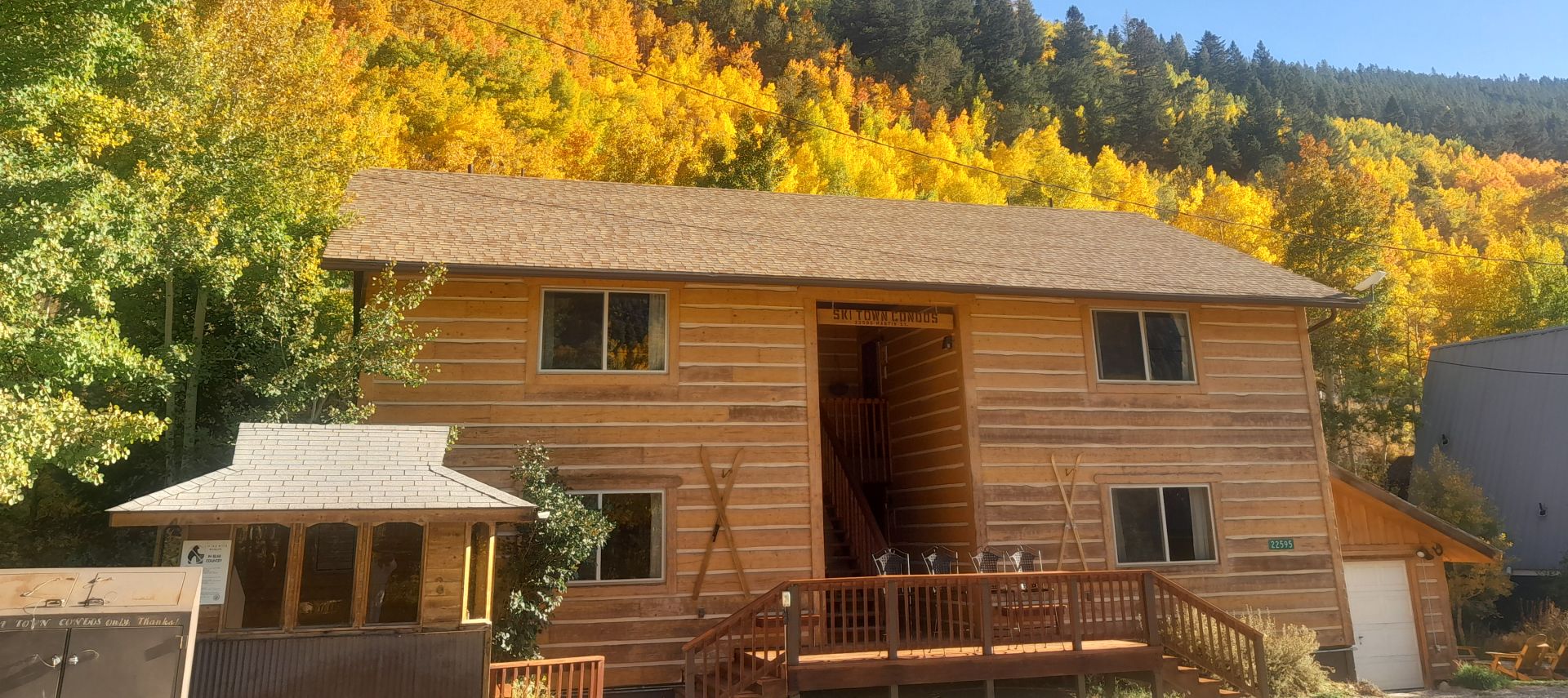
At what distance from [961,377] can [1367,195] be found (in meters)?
30.6

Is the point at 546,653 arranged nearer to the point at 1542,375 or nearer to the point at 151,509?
the point at 151,509

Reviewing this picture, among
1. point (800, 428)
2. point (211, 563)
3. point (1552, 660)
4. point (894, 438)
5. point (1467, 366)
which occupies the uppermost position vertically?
point (1467, 366)

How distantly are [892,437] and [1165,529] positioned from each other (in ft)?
15.1

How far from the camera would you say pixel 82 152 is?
40.5ft

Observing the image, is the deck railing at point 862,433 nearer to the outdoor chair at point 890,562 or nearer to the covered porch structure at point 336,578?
the outdoor chair at point 890,562

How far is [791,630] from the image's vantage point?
35.2 ft

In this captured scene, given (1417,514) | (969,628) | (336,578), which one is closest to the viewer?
(336,578)

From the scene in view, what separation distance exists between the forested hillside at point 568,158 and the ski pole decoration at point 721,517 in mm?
3934

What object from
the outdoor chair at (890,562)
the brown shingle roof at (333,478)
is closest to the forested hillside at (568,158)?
the brown shingle roof at (333,478)

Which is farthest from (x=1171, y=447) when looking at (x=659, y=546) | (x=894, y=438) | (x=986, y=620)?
(x=659, y=546)

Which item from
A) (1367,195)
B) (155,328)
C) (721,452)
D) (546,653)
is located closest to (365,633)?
(546,653)

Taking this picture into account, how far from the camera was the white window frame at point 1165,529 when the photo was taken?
46.2 ft

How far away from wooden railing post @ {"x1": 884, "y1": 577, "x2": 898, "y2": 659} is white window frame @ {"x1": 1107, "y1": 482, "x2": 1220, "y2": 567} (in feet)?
14.2

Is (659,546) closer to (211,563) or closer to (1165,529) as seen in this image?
(211,563)
